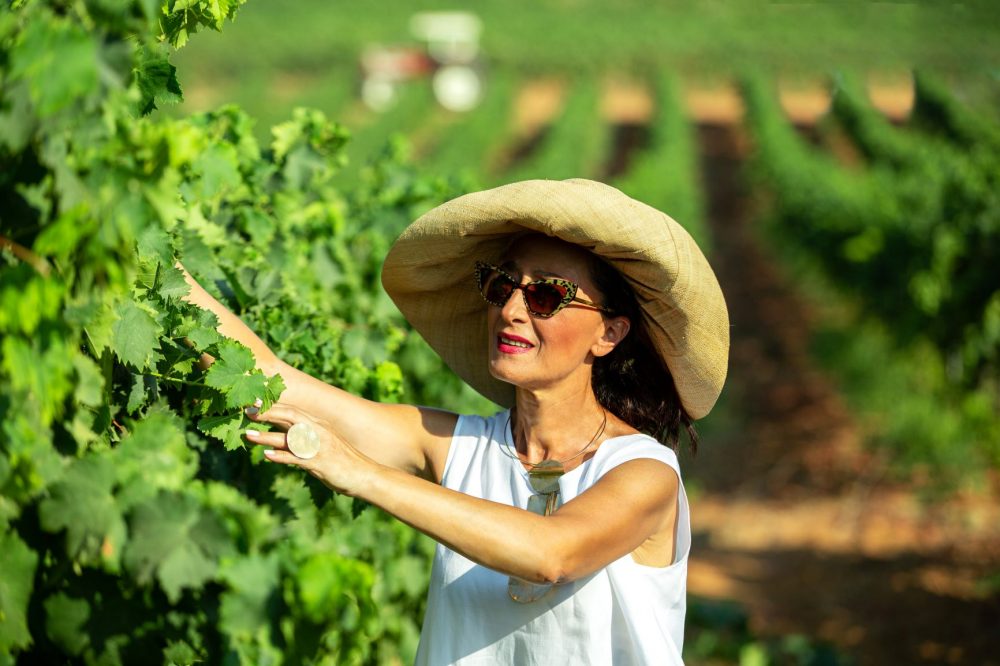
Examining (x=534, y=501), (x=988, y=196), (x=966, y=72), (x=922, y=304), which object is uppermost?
(x=966, y=72)

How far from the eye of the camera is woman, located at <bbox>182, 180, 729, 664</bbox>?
213 centimetres

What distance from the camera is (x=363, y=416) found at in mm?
2348

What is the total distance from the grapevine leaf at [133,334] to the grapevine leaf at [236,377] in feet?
0.54

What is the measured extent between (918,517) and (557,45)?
47545mm

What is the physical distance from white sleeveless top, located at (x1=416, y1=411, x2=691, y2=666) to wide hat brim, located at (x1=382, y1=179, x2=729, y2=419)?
229 millimetres

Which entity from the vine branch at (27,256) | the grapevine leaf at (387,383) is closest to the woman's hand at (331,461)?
the vine branch at (27,256)

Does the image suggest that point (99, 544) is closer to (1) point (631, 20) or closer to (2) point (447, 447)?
(2) point (447, 447)

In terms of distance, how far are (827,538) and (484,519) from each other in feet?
30.6

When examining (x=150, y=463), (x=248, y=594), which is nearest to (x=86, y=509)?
(x=150, y=463)

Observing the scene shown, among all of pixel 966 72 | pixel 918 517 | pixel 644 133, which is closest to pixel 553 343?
pixel 918 517

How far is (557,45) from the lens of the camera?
183ft

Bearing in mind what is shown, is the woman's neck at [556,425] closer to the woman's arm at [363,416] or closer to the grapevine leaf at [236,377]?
the woman's arm at [363,416]

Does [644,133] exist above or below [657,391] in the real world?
above

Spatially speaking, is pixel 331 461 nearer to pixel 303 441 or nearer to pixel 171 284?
pixel 303 441
